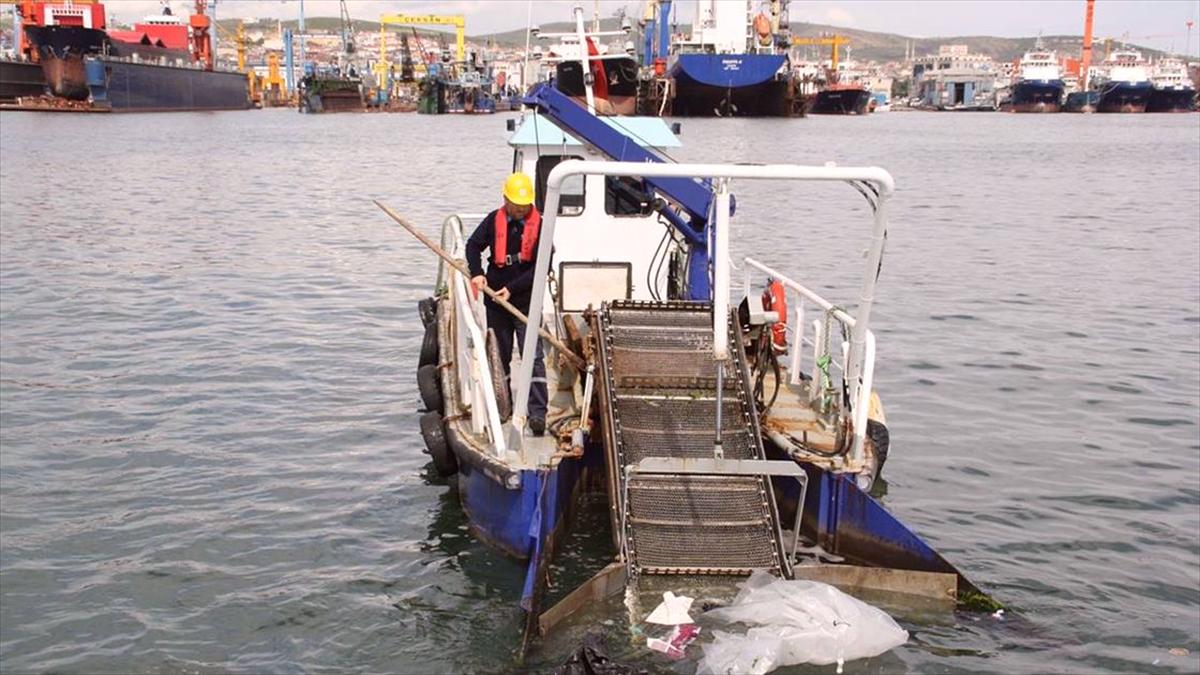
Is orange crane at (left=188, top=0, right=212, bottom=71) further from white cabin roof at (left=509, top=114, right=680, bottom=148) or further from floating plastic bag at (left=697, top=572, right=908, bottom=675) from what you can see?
floating plastic bag at (left=697, top=572, right=908, bottom=675)

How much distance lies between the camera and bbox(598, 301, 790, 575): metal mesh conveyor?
340 inches

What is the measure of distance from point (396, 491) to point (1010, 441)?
7285 millimetres

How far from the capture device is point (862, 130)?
99000 millimetres

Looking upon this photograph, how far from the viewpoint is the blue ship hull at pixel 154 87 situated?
336 ft

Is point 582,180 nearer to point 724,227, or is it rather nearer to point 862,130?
point 724,227

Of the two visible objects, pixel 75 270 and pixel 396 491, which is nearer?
pixel 396 491

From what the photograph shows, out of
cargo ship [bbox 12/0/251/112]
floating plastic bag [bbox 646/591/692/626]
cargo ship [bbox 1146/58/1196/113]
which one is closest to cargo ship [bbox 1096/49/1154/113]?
cargo ship [bbox 1146/58/1196/113]

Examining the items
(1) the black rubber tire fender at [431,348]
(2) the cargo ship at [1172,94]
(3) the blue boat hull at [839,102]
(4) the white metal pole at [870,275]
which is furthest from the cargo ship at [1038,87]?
(4) the white metal pole at [870,275]

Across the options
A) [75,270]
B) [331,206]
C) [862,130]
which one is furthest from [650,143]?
[862,130]

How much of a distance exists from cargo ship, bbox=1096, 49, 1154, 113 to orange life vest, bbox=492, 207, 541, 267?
15356cm

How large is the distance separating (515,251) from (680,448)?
2.20m

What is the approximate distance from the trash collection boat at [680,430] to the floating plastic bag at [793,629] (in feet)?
1.57

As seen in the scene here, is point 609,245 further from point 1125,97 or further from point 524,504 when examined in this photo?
point 1125,97

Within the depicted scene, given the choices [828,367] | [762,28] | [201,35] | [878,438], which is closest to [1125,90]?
[762,28]
